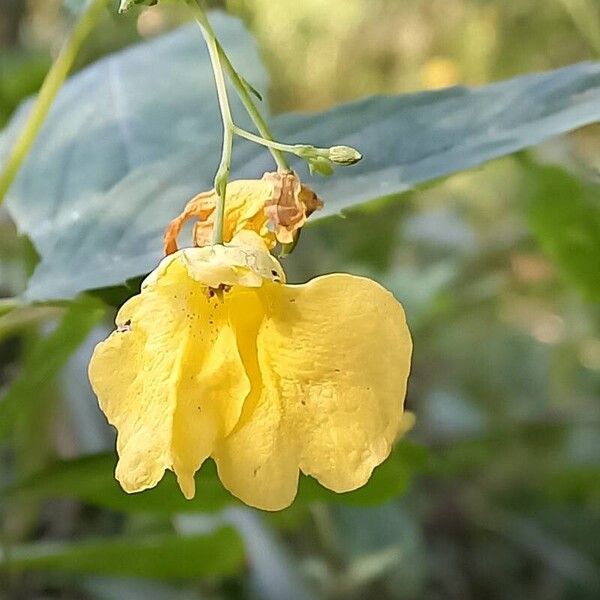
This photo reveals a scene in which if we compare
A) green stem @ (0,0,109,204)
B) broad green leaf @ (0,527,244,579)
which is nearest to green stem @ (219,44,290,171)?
green stem @ (0,0,109,204)

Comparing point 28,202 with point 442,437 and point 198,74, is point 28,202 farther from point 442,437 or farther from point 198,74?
point 442,437

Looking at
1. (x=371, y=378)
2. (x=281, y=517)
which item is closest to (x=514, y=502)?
(x=281, y=517)

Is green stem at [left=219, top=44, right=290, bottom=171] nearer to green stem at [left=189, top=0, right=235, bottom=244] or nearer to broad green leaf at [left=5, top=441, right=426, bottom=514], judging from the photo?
green stem at [left=189, top=0, right=235, bottom=244]

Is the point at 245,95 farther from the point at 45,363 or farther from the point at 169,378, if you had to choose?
the point at 45,363

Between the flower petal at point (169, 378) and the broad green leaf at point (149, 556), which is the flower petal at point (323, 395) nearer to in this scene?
the flower petal at point (169, 378)

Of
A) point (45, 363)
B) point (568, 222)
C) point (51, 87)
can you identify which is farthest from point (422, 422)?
point (51, 87)

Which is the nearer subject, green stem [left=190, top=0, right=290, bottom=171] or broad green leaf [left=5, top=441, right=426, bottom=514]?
green stem [left=190, top=0, right=290, bottom=171]

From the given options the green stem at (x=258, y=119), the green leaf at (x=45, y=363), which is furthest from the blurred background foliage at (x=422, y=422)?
the green stem at (x=258, y=119)
